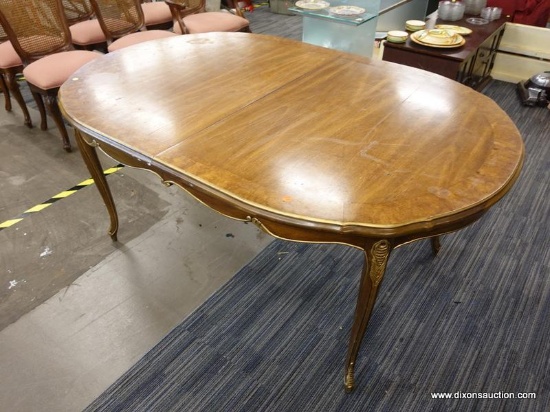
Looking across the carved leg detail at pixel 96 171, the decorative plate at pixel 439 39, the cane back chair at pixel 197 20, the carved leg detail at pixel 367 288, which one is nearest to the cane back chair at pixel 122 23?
the cane back chair at pixel 197 20

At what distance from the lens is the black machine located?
3.02 metres

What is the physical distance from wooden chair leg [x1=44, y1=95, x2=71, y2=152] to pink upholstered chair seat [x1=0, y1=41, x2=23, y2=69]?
395 millimetres

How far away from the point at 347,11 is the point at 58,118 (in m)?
1.86

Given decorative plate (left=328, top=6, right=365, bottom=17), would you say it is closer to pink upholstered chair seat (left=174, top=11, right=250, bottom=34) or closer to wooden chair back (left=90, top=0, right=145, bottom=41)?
pink upholstered chair seat (left=174, top=11, right=250, bottom=34)

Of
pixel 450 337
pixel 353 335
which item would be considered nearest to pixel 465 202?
pixel 353 335

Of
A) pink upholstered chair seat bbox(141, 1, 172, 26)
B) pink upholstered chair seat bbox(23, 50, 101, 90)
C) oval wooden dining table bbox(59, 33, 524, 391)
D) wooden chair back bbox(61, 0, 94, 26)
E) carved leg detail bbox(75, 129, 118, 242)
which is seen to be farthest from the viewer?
pink upholstered chair seat bbox(141, 1, 172, 26)

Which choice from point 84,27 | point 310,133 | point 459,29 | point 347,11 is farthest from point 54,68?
point 459,29

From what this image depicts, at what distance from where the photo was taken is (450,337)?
1521 millimetres

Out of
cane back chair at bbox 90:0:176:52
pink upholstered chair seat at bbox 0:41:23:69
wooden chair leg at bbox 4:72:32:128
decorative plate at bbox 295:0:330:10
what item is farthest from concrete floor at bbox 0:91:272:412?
decorative plate at bbox 295:0:330:10

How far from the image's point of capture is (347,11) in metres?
2.46

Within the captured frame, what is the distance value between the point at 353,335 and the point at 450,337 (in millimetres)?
502

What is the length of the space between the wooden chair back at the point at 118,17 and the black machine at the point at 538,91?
291 cm

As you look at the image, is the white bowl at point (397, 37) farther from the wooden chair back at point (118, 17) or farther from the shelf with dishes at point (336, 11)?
the wooden chair back at point (118, 17)

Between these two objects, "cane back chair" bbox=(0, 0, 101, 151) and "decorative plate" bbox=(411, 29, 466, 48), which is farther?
"decorative plate" bbox=(411, 29, 466, 48)
